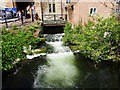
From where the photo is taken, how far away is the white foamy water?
630 cm

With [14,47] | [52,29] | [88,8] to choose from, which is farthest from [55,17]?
[14,47]

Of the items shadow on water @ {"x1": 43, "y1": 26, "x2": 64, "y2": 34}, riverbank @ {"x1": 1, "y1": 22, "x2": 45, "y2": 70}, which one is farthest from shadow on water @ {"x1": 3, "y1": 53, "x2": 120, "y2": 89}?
shadow on water @ {"x1": 43, "y1": 26, "x2": 64, "y2": 34}

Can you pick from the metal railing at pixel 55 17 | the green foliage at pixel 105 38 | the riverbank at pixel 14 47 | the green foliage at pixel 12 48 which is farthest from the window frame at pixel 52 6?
the green foliage at pixel 105 38

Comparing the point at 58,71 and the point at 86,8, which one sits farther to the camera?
the point at 86,8

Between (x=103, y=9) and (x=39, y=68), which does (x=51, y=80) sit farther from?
(x=103, y=9)

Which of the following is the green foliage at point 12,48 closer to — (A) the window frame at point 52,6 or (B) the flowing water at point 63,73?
(B) the flowing water at point 63,73

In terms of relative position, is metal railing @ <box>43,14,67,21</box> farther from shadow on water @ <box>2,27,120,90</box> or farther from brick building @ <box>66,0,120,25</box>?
shadow on water @ <box>2,27,120,90</box>

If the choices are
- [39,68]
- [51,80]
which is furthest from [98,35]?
[39,68]

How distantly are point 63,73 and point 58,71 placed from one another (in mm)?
434

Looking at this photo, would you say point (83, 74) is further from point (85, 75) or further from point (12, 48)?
point (12, 48)

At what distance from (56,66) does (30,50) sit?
9.56ft

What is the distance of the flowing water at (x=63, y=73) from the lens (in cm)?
623

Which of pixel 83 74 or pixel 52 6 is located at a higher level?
pixel 52 6

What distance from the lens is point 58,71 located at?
7.47 meters
